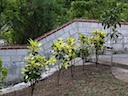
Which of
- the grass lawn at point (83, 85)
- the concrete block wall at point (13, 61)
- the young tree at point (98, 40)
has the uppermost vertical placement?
the young tree at point (98, 40)

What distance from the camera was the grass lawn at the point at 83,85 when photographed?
5703 millimetres

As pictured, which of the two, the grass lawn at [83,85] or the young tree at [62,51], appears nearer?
the grass lawn at [83,85]

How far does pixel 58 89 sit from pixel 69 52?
897 mm

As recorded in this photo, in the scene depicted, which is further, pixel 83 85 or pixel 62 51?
pixel 62 51

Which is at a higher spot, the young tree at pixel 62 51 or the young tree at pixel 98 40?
the young tree at pixel 98 40

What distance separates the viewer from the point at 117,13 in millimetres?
7664

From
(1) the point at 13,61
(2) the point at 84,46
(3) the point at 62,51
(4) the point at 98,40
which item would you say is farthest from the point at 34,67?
(4) the point at 98,40

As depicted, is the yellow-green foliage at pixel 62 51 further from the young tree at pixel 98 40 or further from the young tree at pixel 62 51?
the young tree at pixel 98 40

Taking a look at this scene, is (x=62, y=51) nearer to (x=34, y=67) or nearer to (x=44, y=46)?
(x=34, y=67)

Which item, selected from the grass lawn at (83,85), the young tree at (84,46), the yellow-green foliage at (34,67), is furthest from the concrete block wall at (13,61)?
the yellow-green foliage at (34,67)

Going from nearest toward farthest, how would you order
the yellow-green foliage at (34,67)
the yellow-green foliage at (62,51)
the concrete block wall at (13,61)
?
the yellow-green foliage at (34,67) < the yellow-green foliage at (62,51) < the concrete block wall at (13,61)

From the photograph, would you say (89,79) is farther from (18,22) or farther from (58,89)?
(18,22)

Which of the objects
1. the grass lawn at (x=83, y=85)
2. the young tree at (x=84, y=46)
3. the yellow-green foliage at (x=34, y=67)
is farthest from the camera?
the young tree at (x=84, y=46)

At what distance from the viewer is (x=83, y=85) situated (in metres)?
6.16
